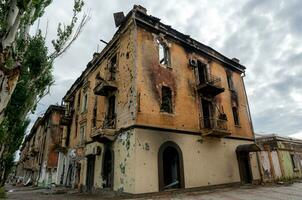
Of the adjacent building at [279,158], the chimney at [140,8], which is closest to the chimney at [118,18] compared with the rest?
the chimney at [140,8]

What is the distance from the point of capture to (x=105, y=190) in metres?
13.1

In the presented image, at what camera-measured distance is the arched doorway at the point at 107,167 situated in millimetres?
13353

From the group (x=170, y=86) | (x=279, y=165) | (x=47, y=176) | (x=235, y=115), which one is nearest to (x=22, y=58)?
(x=170, y=86)

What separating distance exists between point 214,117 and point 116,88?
742 cm

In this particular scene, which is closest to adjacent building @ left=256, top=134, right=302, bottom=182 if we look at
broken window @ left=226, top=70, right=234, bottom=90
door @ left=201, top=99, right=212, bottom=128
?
broken window @ left=226, top=70, right=234, bottom=90

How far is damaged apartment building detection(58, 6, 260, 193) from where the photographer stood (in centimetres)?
1206

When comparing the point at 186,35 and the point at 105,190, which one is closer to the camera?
the point at 105,190

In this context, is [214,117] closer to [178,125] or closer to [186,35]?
[178,125]

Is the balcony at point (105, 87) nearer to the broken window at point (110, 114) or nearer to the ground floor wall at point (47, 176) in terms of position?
the broken window at point (110, 114)

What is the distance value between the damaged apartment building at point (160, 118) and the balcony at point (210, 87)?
3.0 inches

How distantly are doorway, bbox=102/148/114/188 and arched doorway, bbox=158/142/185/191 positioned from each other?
3.21 metres

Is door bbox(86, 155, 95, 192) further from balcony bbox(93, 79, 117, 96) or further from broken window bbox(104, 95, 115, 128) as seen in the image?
balcony bbox(93, 79, 117, 96)

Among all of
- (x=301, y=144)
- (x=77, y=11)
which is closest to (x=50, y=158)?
(x=77, y=11)

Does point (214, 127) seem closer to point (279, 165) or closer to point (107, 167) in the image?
point (107, 167)
